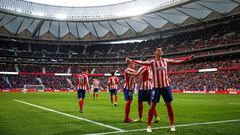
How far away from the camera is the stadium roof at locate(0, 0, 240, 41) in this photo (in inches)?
2106

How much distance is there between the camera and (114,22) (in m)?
71.1

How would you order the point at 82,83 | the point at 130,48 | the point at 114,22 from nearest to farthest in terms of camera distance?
the point at 82,83
the point at 114,22
the point at 130,48

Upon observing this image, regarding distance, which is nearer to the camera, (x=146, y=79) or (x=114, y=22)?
(x=146, y=79)

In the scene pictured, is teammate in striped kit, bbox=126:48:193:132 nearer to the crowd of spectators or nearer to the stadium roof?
the crowd of spectators

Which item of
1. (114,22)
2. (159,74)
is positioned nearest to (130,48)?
(114,22)

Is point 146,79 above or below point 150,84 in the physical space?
above

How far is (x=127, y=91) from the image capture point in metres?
11.0

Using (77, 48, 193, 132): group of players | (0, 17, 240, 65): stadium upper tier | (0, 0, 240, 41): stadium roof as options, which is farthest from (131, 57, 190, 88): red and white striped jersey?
(0, 17, 240, 65): stadium upper tier

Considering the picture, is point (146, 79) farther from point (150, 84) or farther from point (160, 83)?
point (160, 83)

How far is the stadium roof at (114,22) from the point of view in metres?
53.5

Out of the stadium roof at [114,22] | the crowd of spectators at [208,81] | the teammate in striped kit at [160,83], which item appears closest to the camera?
the teammate in striped kit at [160,83]

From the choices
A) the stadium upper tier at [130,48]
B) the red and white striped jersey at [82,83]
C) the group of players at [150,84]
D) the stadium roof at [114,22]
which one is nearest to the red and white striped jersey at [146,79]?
the group of players at [150,84]

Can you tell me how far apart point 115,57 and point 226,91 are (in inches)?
1635

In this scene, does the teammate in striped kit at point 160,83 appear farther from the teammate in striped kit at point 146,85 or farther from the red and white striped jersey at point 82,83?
the red and white striped jersey at point 82,83
